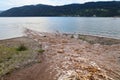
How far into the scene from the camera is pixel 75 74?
12.5m

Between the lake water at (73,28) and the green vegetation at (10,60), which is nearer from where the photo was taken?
the green vegetation at (10,60)

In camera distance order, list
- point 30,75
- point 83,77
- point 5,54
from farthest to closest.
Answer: point 5,54, point 30,75, point 83,77

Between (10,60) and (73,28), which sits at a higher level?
(10,60)

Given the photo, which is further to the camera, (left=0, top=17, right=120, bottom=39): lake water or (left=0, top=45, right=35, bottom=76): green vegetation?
(left=0, top=17, right=120, bottom=39): lake water

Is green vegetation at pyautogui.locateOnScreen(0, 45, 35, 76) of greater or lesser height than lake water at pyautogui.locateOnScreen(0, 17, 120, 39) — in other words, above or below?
above

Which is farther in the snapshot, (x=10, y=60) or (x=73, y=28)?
(x=73, y=28)

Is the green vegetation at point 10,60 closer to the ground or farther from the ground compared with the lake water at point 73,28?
farther from the ground

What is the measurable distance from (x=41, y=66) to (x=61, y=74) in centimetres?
292

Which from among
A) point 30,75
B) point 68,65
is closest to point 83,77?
point 68,65

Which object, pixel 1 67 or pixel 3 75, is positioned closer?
pixel 3 75

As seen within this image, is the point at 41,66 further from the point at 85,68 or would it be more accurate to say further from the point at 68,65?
the point at 85,68

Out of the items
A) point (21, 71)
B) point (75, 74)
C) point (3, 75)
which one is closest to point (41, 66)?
point (21, 71)

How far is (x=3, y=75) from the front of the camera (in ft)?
46.8

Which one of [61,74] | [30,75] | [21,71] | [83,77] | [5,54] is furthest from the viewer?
[5,54]
